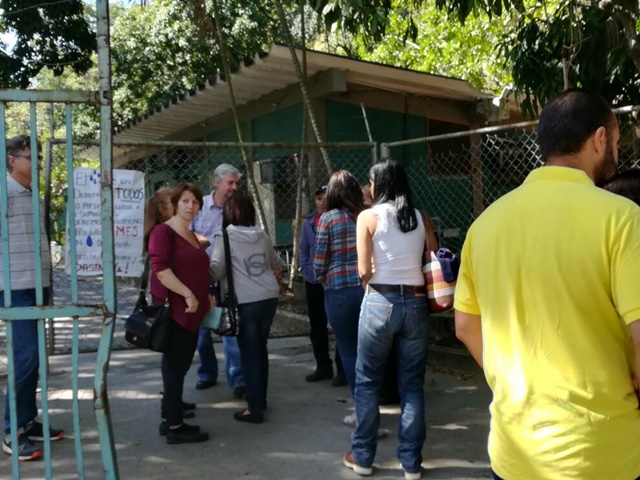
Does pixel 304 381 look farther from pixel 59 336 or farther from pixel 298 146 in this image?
pixel 59 336

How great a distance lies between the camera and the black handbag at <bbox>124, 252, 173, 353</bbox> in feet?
14.8

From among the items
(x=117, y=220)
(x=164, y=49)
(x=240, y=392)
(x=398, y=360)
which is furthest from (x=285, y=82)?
(x=164, y=49)

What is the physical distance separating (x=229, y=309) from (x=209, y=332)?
1.09 metres

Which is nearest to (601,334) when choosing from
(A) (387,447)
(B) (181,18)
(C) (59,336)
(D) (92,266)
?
(A) (387,447)

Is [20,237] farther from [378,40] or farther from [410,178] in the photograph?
[410,178]

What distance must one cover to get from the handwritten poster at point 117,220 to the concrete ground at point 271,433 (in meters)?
1.09

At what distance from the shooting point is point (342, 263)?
4.78 m

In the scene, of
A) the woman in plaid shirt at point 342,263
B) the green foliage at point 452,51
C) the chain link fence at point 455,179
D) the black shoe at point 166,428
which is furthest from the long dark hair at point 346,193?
the green foliage at point 452,51

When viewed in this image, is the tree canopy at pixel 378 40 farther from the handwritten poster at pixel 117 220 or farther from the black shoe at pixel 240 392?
the black shoe at pixel 240 392

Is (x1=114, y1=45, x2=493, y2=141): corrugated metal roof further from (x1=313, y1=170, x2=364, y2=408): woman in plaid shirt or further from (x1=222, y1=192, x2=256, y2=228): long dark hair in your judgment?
(x1=313, y1=170, x2=364, y2=408): woman in plaid shirt

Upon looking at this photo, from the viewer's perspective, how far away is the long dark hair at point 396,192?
403 cm

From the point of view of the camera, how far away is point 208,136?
14234 millimetres

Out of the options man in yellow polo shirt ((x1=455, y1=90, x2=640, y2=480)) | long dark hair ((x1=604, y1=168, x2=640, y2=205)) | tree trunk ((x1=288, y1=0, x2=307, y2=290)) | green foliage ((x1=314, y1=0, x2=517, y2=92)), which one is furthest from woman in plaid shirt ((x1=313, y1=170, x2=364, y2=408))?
green foliage ((x1=314, y1=0, x2=517, y2=92))

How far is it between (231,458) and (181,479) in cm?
41
